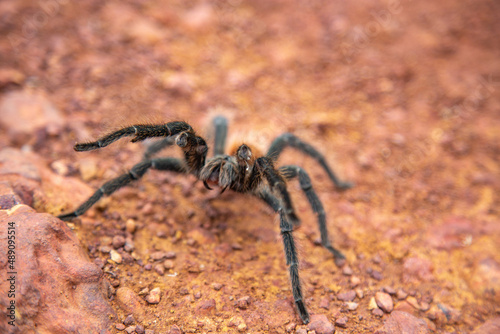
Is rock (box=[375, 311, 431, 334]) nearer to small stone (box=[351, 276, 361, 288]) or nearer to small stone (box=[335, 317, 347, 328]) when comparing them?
small stone (box=[335, 317, 347, 328])

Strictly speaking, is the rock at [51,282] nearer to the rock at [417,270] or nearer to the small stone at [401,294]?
the small stone at [401,294]

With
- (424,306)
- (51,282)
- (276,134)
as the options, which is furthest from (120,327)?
(276,134)

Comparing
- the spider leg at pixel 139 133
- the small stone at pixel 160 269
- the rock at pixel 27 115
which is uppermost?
the spider leg at pixel 139 133

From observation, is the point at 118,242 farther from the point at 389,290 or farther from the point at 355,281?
the point at 389,290

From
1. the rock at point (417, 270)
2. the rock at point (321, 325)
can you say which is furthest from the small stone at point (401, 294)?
the rock at point (321, 325)

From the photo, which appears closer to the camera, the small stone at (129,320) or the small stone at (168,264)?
the small stone at (129,320)

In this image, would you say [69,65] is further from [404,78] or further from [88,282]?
[404,78]

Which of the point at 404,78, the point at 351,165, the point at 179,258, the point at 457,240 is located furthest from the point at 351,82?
the point at 179,258
